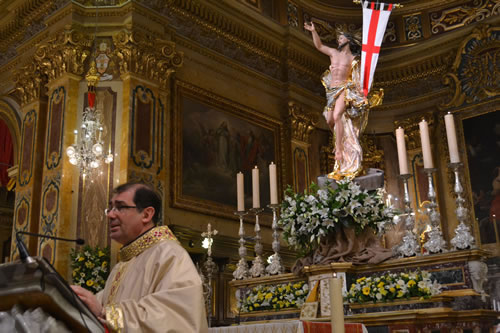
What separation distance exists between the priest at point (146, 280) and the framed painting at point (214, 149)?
21.1 feet

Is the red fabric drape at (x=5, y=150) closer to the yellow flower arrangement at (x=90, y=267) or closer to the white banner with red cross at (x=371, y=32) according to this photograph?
the yellow flower arrangement at (x=90, y=267)

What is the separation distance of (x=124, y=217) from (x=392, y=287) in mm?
2590

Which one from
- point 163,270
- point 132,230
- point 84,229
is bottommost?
point 163,270

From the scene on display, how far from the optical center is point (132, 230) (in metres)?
2.87

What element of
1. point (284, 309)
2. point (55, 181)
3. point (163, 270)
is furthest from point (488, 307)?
point (55, 181)

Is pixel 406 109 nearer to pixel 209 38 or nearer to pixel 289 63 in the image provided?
pixel 289 63

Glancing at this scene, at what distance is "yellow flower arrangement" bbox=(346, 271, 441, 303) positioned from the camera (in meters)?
4.47

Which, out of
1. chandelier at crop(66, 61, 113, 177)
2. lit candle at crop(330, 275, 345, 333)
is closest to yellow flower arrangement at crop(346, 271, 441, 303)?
lit candle at crop(330, 275, 345, 333)

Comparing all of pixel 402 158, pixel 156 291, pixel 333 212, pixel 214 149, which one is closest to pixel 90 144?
pixel 214 149

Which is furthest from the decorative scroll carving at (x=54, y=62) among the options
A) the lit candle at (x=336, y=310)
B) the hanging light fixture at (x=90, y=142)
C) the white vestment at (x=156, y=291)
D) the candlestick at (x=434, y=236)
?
the lit candle at (x=336, y=310)

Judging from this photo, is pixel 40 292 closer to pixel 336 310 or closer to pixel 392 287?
pixel 336 310

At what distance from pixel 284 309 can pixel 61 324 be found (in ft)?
A: 12.1

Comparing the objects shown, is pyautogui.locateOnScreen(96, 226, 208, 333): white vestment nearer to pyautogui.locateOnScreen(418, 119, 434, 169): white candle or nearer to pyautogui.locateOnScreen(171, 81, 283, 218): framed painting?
pyautogui.locateOnScreen(418, 119, 434, 169): white candle

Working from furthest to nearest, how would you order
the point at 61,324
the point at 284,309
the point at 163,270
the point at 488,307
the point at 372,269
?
1. the point at 284,309
2. the point at 372,269
3. the point at 488,307
4. the point at 163,270
5. the point at 61,324
